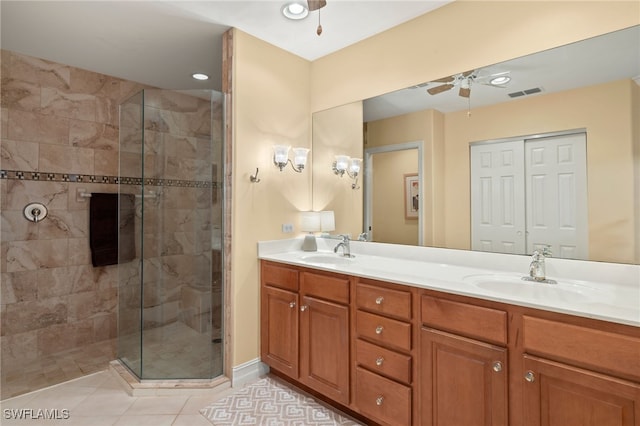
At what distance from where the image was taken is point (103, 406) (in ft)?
6.97

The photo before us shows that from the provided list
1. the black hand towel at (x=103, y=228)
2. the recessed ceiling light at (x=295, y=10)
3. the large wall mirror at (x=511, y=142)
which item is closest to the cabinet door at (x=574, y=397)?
the large wall mirror at (x=511, y=142)

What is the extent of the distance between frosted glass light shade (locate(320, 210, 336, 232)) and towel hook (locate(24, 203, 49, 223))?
2474 mm

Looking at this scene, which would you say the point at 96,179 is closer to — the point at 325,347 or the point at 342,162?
the point at 342,162

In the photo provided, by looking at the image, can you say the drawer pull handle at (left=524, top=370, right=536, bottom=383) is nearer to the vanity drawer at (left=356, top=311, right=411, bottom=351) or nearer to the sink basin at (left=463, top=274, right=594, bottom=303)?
the sink basin at (left=463, top=274, right=594, bottom=303)

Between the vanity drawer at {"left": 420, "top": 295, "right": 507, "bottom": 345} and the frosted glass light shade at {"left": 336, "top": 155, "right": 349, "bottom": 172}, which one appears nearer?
the vanity drawer at {"left": 420, "top": 295, "right": 507, "bottom": 345}

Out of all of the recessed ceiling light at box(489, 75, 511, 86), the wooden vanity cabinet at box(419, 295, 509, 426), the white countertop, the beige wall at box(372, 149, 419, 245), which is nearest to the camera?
the white countertop

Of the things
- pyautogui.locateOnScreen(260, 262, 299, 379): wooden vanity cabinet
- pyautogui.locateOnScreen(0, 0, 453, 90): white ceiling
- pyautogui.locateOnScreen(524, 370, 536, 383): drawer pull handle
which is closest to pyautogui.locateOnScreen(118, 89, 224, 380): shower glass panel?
pyautogui.locateOnScreen(260, 262, 299, 379): wooden vanity cabinet

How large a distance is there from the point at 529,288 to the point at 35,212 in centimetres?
378

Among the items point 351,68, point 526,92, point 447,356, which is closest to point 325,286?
point 447,356

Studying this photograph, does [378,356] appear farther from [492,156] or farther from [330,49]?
[330,49]

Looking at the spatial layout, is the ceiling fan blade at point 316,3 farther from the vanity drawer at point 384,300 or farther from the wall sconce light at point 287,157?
the vanity drawer at point 384,300

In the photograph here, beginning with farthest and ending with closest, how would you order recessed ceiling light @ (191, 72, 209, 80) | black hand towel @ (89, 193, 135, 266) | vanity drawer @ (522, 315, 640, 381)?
recessed ceiling light @ (191, 72, 209, 80)
black hand towel @ (89, 193, 135, 266)
vanity drawer @ (522, 315, 640, 381)

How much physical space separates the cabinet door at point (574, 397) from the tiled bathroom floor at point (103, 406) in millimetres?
1767

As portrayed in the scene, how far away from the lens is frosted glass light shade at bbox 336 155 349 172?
9.00 feet
